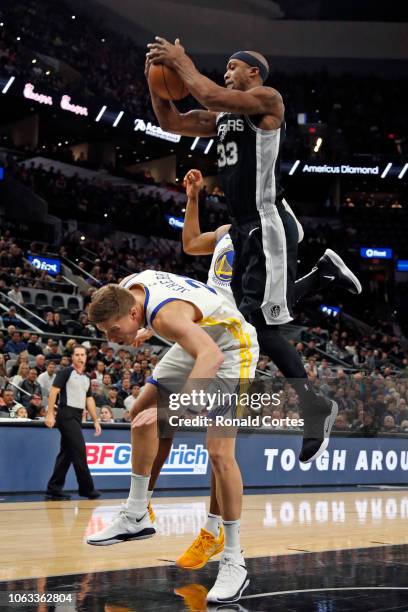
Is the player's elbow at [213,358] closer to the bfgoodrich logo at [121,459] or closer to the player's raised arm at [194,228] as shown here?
the player's raised arm at [194,228]

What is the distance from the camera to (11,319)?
15.4 metres

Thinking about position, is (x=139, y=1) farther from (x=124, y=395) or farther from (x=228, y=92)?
(x=228, y=92)

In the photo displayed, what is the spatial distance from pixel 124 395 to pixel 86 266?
35.8 ft

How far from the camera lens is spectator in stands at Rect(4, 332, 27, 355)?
1366 centimetres

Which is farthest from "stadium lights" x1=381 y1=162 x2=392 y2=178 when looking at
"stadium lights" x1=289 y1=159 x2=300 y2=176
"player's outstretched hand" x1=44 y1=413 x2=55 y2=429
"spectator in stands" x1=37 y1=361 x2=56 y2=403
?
"player's outstretched hand" x1=44 y1=413 x2=55 y2=429

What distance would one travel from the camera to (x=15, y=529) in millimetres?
7227

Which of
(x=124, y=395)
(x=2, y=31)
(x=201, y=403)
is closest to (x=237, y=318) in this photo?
(x=201, y=403)

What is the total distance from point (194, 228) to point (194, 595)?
99.9 inches

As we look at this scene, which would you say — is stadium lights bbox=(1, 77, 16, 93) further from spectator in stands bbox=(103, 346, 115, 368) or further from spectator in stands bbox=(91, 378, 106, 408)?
spectator in stands bbox=(91, 378, 106, 408)

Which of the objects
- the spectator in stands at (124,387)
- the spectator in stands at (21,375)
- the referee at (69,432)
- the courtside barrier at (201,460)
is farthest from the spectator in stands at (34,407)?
the spectator in stands at (124,387)

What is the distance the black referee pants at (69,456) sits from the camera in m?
9.91

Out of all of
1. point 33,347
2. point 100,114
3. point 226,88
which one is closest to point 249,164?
point 226,88

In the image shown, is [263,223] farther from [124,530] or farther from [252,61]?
[124,530]

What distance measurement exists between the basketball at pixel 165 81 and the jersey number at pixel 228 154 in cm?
42
